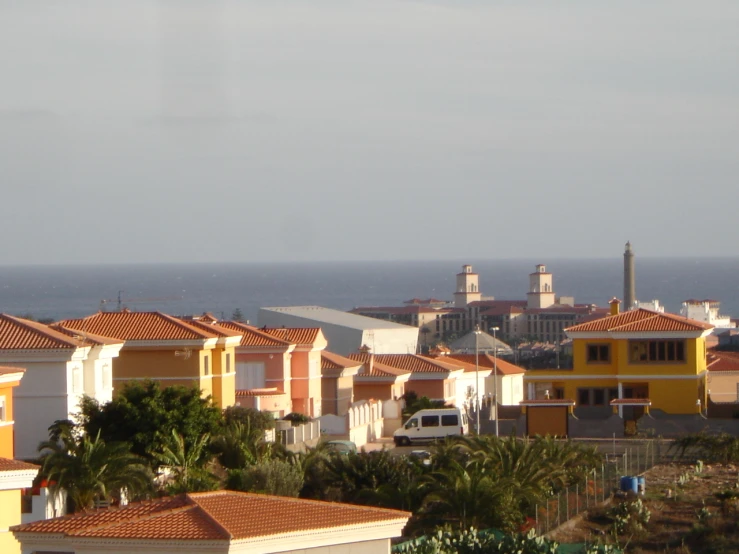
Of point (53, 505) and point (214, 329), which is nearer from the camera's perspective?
point (53, 505)

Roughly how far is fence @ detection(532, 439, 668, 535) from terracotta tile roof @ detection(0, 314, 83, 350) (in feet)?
47.0

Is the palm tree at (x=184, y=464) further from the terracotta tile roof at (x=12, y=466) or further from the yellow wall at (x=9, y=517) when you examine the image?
the yellow wall at (x=9, y=517)

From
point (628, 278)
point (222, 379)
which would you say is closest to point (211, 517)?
point (222, 379)

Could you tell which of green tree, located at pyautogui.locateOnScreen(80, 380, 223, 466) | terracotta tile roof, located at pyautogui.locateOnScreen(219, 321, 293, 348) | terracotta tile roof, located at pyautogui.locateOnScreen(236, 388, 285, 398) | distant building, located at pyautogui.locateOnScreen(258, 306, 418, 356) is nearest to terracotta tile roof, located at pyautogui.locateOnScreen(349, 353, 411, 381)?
terracotta tile roof, located at pyautogui.locateOnScreen(219, 321, 293, 348)

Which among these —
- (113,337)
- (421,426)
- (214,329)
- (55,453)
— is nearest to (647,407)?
(421,426)

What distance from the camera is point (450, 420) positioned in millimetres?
49125

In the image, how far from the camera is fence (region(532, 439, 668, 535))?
30906 mm

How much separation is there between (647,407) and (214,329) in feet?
53.9

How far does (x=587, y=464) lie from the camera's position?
35.8 meters

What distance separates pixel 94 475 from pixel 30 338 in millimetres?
8565

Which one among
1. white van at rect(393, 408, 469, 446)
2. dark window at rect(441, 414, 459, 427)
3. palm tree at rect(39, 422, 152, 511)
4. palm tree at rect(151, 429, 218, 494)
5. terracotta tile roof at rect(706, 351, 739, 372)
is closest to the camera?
palm tree at rect(39, 422, 152, 511)

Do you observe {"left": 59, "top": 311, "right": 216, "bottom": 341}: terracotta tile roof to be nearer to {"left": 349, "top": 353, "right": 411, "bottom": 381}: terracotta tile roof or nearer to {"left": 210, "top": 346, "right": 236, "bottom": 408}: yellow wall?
{"left": 210, "top": 346, "right": 236, "bottom": 408}: yellow wall

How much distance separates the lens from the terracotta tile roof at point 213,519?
18422mm

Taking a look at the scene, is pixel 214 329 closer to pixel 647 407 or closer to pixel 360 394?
pixel 360 394
